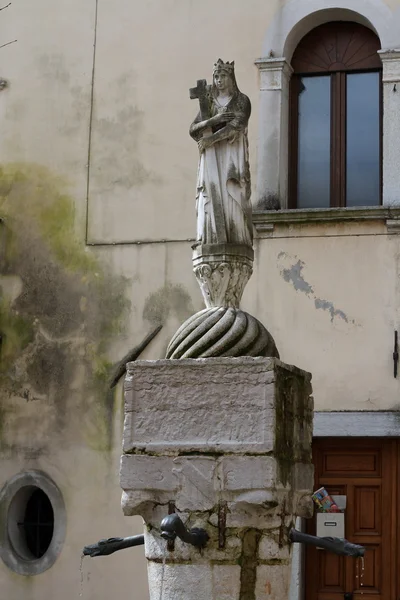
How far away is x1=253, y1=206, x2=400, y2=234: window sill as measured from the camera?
38.4ft

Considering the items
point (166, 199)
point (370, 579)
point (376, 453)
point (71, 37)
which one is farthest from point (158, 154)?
point (370, 579)

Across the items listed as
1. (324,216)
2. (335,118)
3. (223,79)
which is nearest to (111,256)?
(324,216)

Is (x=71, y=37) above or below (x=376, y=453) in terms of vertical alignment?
above

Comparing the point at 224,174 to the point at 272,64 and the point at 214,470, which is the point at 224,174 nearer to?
the point at 214,470

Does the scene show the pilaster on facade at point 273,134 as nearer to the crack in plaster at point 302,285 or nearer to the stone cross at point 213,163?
the crack in plaster at point 302,285

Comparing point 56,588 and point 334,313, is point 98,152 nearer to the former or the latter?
point 334,313

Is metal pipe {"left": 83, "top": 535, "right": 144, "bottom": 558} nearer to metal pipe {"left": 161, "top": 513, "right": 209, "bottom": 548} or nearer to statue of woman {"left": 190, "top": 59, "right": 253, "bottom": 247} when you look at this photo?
metal pipe {"left": 161, "top": 513, "right": 209, "bottom": 548}

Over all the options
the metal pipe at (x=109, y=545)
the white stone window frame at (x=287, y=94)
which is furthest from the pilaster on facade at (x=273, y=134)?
the metal pipe at (x=109, y=545)

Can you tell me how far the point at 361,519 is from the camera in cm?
1156

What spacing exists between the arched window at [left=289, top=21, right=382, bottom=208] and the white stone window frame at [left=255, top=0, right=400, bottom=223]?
139mm

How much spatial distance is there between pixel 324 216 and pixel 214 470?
5.37 meters

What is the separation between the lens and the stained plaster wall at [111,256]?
11.8 m

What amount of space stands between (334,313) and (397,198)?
3.77 feet

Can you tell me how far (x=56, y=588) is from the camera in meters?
12.1
